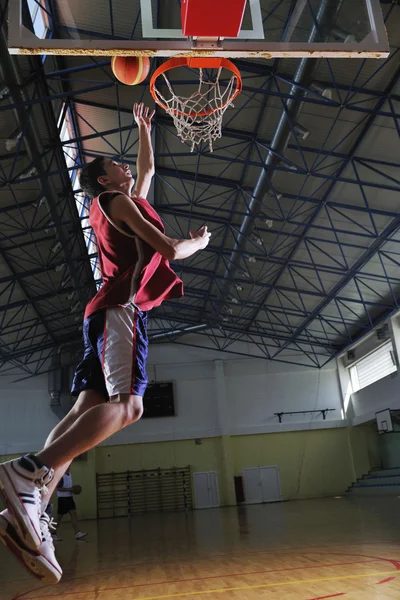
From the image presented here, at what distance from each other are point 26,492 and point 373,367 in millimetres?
25313

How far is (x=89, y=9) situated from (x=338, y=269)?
16.3 m

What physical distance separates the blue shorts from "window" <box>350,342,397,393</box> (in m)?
22.2

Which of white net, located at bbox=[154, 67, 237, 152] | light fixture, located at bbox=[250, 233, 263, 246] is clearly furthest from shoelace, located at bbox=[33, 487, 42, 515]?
light fixture, located at bbox=[250, 233, 263, 246]

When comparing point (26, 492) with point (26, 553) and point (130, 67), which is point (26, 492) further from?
point (130, 67)

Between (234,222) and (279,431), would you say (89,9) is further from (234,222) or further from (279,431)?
(279,431)

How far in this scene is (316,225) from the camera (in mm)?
17688

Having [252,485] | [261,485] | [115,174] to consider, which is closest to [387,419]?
[261,485]

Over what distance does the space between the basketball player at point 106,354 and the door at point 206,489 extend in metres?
26.0

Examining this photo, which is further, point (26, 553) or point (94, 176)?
point (94, 176)

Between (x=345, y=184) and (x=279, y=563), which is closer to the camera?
(x=279, y=563)

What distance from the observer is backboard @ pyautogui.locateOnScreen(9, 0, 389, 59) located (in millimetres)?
4164

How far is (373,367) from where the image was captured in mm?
25750

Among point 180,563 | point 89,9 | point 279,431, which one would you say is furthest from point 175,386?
point 89,9

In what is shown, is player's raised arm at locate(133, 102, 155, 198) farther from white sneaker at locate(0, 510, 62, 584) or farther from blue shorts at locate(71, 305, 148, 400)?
white sneaker at locate(0, 510, 62, 584)
